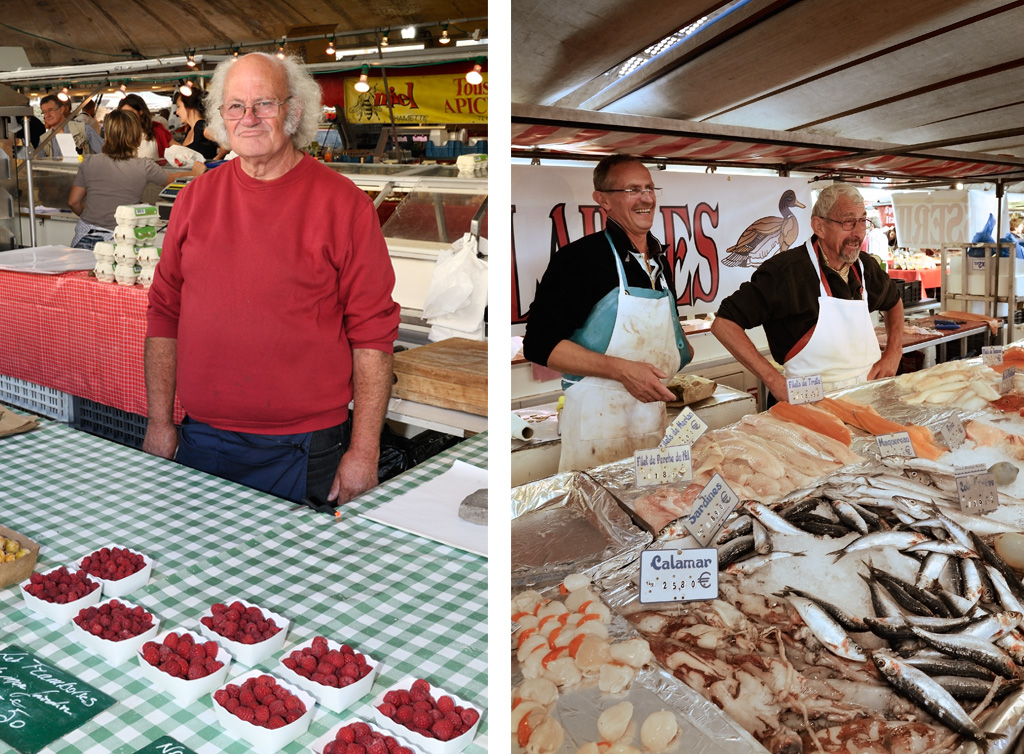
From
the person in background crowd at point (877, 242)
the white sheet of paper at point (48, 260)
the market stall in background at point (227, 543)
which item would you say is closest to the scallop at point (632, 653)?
the market stall in background at point (227, 543)

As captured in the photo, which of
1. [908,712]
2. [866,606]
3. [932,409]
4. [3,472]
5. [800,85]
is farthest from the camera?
[932,409]

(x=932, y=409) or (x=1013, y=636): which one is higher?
(x=932, y=409)

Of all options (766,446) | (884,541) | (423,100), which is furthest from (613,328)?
(423,100)

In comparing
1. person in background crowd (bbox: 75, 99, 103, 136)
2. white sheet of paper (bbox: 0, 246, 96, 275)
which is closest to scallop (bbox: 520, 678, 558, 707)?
white sheet of paper (bbox: 0, 246, 96, 275)

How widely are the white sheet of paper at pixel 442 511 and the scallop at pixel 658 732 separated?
53 cm

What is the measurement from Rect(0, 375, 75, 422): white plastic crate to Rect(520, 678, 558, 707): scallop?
2815 millimetres

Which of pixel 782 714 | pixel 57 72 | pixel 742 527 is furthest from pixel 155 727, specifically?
pixel 57 72

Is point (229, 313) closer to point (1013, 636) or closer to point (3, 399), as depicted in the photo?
point (1013, 636)

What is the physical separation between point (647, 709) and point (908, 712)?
38 cm

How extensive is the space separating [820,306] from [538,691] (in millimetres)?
1213

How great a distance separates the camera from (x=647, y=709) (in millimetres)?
1061

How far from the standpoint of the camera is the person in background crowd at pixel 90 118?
204 inches

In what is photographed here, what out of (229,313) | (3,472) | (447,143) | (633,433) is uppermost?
(447,143)

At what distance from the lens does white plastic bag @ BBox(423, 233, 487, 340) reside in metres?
2.74
